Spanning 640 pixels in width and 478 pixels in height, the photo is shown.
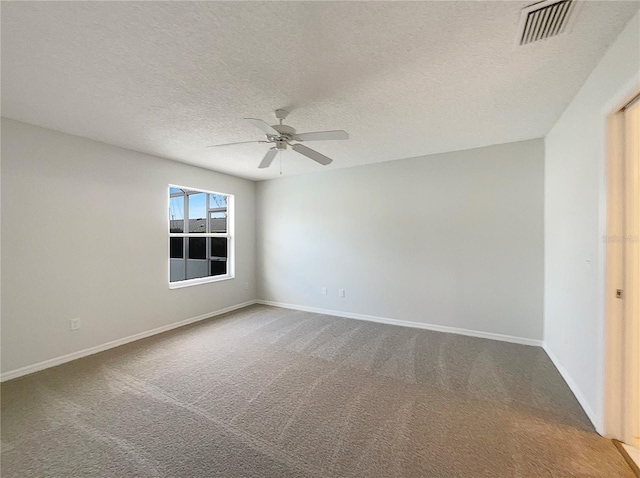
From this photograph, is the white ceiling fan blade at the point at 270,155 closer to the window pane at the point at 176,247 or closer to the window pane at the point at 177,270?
the window pane at the point at 176,247

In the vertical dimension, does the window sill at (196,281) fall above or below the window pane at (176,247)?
below

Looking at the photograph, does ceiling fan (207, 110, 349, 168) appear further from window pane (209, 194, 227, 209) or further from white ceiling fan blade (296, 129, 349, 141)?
window pane (209, 194, 227, 209)

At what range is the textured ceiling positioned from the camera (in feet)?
4.50

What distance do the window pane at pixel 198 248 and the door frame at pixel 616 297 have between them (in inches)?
214

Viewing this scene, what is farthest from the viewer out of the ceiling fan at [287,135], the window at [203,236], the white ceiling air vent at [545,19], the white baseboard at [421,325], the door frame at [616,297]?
the window at [203,236]

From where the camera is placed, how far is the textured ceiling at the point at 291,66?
53.9 inches

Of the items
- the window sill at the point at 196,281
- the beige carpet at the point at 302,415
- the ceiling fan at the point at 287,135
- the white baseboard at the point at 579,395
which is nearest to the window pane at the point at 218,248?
the window sill at the point at 196,281

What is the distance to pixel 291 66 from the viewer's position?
179 centimetres

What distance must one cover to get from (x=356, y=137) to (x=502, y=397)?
9.67 ft

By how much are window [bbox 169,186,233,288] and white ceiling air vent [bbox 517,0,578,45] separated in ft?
14.5

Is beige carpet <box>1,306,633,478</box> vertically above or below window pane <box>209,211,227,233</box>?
below

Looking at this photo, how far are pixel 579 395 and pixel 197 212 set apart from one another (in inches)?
219

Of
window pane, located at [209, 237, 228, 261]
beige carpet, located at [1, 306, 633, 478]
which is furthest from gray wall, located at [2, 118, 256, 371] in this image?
window pane, located at [209, 237, 228, 261]

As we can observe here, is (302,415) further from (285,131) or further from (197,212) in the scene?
(197,212)
